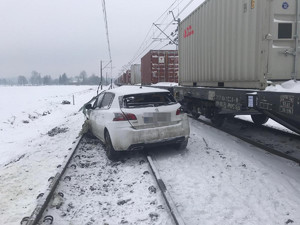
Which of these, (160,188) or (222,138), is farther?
(222,138)

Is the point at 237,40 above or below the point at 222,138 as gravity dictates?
above

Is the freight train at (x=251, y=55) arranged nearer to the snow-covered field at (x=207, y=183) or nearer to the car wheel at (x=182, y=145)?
the snow-covered field at (x=207, y=183)

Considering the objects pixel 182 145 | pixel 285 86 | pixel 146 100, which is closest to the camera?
pixel 285 86

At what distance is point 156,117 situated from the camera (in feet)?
20.2

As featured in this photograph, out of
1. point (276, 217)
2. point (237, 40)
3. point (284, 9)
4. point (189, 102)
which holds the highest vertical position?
point (284, 9)

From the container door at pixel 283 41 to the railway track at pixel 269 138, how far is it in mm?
1781

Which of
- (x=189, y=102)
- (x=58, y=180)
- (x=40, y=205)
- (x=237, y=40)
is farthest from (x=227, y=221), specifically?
(x=189, y=102)

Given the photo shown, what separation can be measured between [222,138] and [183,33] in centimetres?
507

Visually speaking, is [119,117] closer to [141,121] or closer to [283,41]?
[141,121]

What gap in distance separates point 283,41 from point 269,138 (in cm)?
315

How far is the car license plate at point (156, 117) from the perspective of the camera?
19.9 feet

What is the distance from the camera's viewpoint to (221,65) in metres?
7.68

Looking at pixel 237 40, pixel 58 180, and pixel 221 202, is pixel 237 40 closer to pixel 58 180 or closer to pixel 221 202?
pixel 221 202

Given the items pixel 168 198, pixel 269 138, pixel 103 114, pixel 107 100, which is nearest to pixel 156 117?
pixel 103 114
